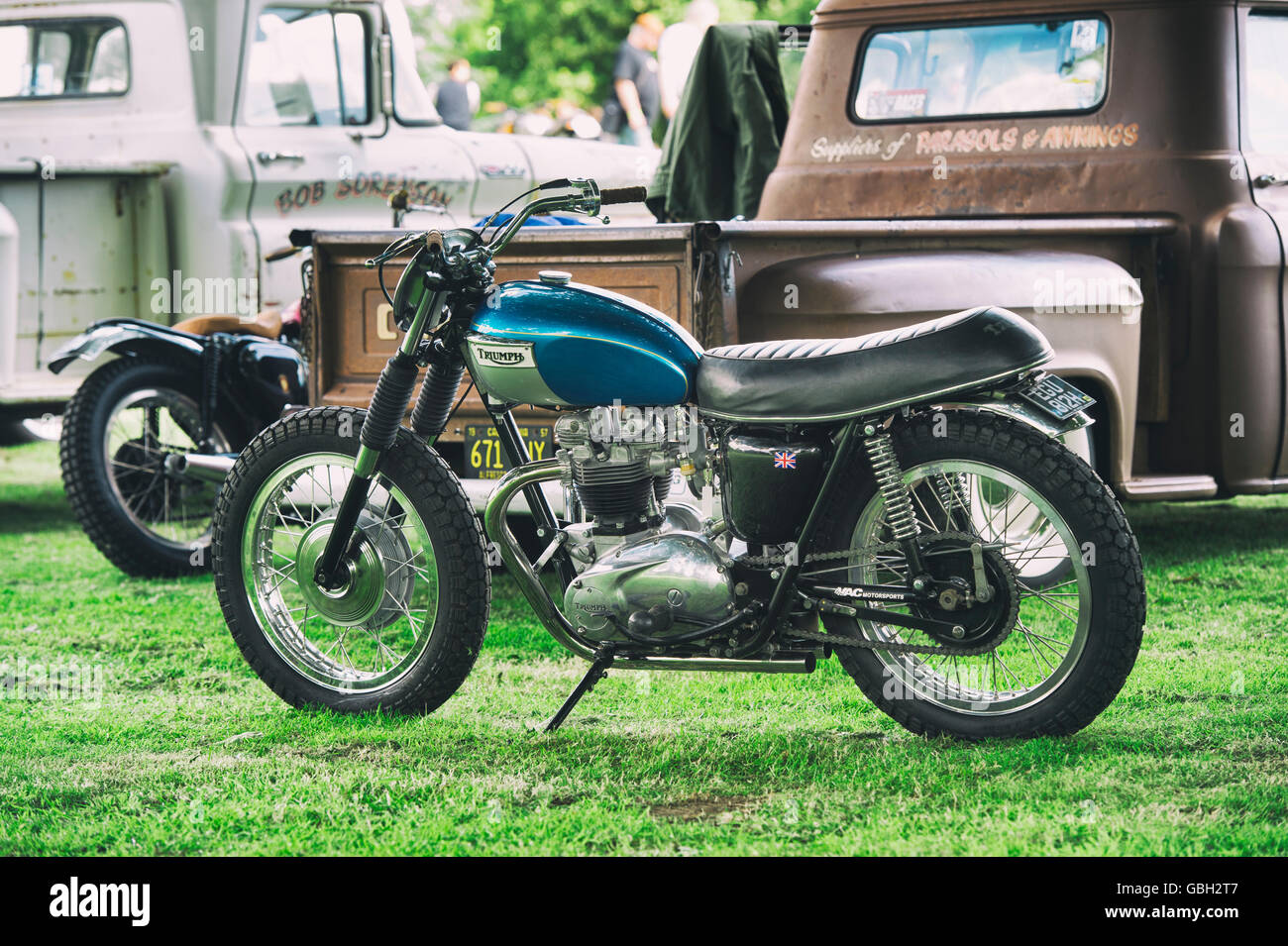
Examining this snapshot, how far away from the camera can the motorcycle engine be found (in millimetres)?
3717

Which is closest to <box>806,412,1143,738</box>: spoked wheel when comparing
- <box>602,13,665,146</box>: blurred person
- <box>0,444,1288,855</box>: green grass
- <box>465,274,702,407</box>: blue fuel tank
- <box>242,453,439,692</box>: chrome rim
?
<box>0,444,1288,855</box>: green grass

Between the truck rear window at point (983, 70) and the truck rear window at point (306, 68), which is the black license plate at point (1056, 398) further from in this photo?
the truck rear window at point (306, 68)

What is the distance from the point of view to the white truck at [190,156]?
22.5 ft

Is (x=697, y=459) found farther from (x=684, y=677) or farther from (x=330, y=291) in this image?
(x=330, y=291)

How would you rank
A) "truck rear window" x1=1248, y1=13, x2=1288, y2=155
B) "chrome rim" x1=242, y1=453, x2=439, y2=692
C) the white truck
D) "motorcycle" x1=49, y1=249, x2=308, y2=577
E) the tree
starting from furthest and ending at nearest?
the tree < the white truck < "motorcycle" x1=49, y1=249, x2=308, y2=577 < "truck rear window" x1=1248, y1=13, x2=1288, y2=155 < "chrome rim" x1=242, y1=453, x2=439, y2=692

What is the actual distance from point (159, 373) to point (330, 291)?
1085 millimetres

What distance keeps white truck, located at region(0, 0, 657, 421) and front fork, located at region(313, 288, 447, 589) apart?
2966 mm

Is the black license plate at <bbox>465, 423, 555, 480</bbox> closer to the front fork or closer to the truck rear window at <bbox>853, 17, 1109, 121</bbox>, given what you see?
the front fork

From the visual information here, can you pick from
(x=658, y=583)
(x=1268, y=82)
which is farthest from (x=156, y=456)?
(x=1268, y=82)

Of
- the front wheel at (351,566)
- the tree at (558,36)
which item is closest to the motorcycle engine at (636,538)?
the front wheel at (351,566)

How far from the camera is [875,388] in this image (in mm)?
3539

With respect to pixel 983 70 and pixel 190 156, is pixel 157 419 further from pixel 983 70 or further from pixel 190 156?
pixel 983 70

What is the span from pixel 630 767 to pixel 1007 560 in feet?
3.13
